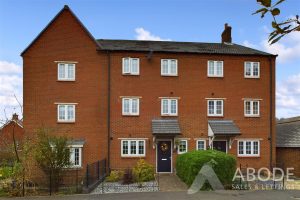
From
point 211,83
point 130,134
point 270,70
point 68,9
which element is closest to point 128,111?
point 130,134

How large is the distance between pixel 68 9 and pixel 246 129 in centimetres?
1600

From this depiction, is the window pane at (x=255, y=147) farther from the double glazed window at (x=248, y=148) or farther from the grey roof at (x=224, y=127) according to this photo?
the grey roof at (x=224, y=127)

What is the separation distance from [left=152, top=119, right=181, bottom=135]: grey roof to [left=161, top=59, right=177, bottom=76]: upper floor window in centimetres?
354

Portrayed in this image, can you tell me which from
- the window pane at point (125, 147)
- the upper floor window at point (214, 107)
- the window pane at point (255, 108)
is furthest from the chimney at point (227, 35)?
the window pane at point (125, 147)

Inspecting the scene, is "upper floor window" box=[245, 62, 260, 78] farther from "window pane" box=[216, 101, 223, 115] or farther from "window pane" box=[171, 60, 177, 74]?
"window pane" box=[171, 60, 177, 74]

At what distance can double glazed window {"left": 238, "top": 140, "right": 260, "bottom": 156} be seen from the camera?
2712 cm

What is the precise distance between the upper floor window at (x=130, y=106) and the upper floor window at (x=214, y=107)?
5.41 metres

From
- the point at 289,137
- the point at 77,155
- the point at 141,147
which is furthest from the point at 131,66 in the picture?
the point at 289,137

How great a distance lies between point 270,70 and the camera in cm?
2806

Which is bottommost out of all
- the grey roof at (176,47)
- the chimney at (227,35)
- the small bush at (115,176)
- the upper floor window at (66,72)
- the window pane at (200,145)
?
the small bush at (115,176)

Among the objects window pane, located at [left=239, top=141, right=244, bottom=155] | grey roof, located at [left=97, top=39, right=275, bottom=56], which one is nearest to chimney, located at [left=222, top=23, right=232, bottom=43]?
grey roof, located at [left=97, top=39, right=275, bottom=56]

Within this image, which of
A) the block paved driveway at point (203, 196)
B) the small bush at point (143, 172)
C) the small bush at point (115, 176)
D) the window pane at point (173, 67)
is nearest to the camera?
the block paved driveway at point (203, 196)

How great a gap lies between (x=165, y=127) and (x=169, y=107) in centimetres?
181

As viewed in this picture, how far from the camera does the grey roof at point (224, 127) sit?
84.9ft
